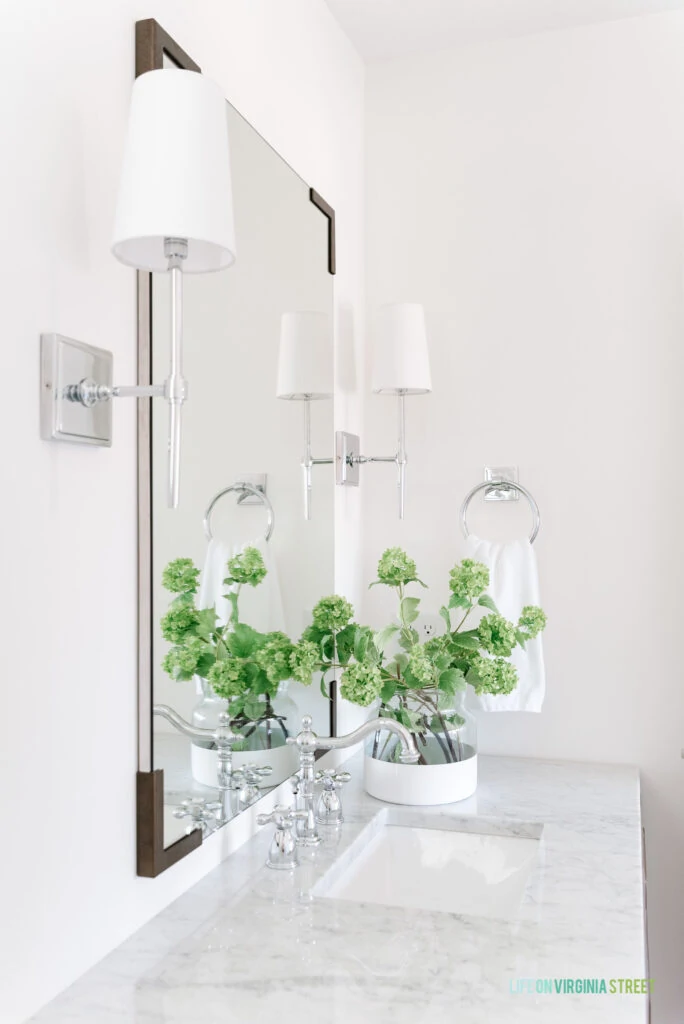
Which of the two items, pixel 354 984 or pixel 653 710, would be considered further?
pixel 653 710

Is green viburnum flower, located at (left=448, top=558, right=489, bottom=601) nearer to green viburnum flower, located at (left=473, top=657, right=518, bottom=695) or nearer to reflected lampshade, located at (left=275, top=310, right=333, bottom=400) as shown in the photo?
green viburnum flower, located at (left=473, top=657, right=518, bottom=695)

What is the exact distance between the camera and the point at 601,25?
6.25 ft

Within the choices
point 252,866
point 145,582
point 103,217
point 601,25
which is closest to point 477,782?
point 252,866

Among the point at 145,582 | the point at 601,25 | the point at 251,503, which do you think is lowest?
the point at 145,582

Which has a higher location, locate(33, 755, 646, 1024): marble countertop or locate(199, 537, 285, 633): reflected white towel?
locate(199, 537, 285, 633): reflected white towel

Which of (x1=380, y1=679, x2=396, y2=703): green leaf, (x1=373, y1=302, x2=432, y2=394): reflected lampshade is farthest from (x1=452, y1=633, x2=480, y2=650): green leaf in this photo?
(x1=373, y1=302, x2=432, y2=394): reflected lampshade

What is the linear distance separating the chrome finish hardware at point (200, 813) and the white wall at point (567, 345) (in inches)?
34.0

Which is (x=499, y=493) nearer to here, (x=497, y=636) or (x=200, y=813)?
(x=497, y=636)

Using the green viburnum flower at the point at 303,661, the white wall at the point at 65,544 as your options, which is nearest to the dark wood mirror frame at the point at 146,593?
the white wall at the point at 65,544

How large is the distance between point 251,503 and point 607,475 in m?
0.89

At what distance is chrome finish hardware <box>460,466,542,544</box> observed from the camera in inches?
75.3

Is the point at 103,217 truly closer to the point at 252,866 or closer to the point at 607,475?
the point at 252,866

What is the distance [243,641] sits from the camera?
1.32 meters

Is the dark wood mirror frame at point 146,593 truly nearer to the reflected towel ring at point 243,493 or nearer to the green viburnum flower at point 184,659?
the green viburnum flower at point 184,659
